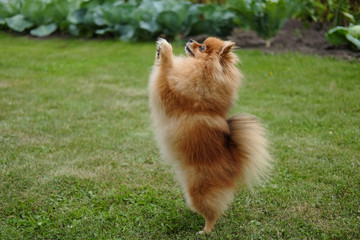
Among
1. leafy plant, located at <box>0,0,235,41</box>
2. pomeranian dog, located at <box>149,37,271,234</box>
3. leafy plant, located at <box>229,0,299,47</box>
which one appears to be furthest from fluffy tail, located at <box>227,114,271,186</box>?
leafy plant, located at <box>0,0,235,41</box>

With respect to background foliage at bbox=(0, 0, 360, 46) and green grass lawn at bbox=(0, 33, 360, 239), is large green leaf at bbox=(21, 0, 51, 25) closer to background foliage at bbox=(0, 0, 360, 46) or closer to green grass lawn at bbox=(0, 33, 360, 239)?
background foliage at bbox=(0, 0, 360, 46)

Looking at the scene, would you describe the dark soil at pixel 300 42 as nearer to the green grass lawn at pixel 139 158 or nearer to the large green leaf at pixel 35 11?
the green grass lawn at pixel 139 158

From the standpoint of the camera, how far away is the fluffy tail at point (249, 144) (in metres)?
3.03

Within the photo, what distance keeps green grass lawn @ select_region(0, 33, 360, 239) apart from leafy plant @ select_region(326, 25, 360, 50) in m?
0.49

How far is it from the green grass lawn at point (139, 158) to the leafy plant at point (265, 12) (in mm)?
928

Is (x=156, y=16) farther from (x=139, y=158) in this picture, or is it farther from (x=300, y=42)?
(x=139, y=158)

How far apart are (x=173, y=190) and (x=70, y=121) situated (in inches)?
96.9

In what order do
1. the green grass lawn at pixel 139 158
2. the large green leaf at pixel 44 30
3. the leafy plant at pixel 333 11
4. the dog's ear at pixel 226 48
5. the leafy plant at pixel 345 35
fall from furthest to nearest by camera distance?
the large green leaf at pixel 44 30, the leafy plant at pixel 333 11, the leafy plant at pixel 345 35, the green grass lawn at pixel 139 158, the dog's ear at pixel 226 48

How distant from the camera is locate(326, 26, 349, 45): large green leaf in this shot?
24.9 ft

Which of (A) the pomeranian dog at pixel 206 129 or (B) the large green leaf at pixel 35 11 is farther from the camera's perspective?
(B) the large green leaf at pixel 35 11

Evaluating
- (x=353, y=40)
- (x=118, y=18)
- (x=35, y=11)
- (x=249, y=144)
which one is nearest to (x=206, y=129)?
(x=249, y=144)

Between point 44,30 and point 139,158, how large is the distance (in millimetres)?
7982

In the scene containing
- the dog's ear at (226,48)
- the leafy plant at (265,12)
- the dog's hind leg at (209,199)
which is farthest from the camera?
the leafy plant at (265,12)

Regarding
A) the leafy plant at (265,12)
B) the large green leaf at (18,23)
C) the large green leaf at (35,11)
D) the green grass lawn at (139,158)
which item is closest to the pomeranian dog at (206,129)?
the green grass lawn at (139,158)
